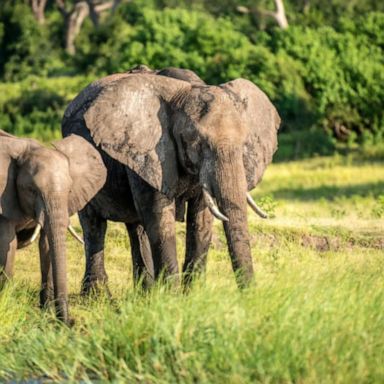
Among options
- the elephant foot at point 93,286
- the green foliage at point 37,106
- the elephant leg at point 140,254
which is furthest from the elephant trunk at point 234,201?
the green foliage at point 37,106

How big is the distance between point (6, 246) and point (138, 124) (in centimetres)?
139

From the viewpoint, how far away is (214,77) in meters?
31.2

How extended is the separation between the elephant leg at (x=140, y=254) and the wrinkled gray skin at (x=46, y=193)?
104 centimetres

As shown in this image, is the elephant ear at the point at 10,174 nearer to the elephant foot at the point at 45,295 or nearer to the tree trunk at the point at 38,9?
the elephant foot at the point at 45,295

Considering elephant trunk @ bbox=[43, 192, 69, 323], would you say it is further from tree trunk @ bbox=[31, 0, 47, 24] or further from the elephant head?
tree trunk @ bbox=[31, 0, 47, 24]

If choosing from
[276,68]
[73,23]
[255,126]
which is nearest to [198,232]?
[255,126]

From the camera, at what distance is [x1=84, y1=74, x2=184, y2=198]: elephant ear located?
35.4ft

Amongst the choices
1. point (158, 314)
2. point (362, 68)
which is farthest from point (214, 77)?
point (158, 314)

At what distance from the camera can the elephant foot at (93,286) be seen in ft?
38.3

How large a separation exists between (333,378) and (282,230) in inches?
278

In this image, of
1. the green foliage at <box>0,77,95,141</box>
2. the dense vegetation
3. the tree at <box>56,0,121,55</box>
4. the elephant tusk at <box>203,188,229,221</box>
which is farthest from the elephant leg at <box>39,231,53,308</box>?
the tree at <box>56,0,121,55</box>

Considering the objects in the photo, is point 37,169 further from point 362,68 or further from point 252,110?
point 362,68

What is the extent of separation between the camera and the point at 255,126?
11.2 metres

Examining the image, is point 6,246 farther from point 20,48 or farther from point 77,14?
point 77,14
